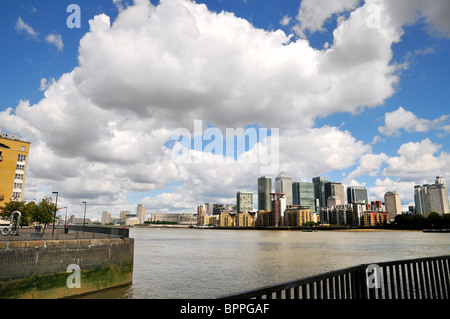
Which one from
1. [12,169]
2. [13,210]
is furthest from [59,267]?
[12,169]

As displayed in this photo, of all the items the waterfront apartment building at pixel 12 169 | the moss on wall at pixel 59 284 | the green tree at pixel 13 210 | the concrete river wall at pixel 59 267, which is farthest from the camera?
the waterfront apartment building at pixel 12 169

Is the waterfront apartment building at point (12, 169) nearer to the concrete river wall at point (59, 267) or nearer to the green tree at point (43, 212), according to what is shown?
the green tree at point (43, 212)

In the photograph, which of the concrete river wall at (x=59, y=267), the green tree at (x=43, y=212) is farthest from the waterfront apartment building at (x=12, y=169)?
the concrete river wall at (x=59, y=267)

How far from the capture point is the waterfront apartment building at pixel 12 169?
250 ft

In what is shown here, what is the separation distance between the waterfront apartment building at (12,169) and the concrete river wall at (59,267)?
65.6 meters

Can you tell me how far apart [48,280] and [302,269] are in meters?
24.4

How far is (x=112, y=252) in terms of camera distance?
2331 centimetres

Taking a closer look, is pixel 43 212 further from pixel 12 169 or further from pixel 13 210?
pixel 12 169

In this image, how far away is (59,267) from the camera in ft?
62.6

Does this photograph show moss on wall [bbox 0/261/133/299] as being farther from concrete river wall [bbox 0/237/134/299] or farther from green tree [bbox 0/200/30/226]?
green tree [bbox 0/200/30/226]

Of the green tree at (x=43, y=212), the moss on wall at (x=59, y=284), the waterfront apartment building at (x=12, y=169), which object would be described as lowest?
the moss on wall at (x=59, y=284)
